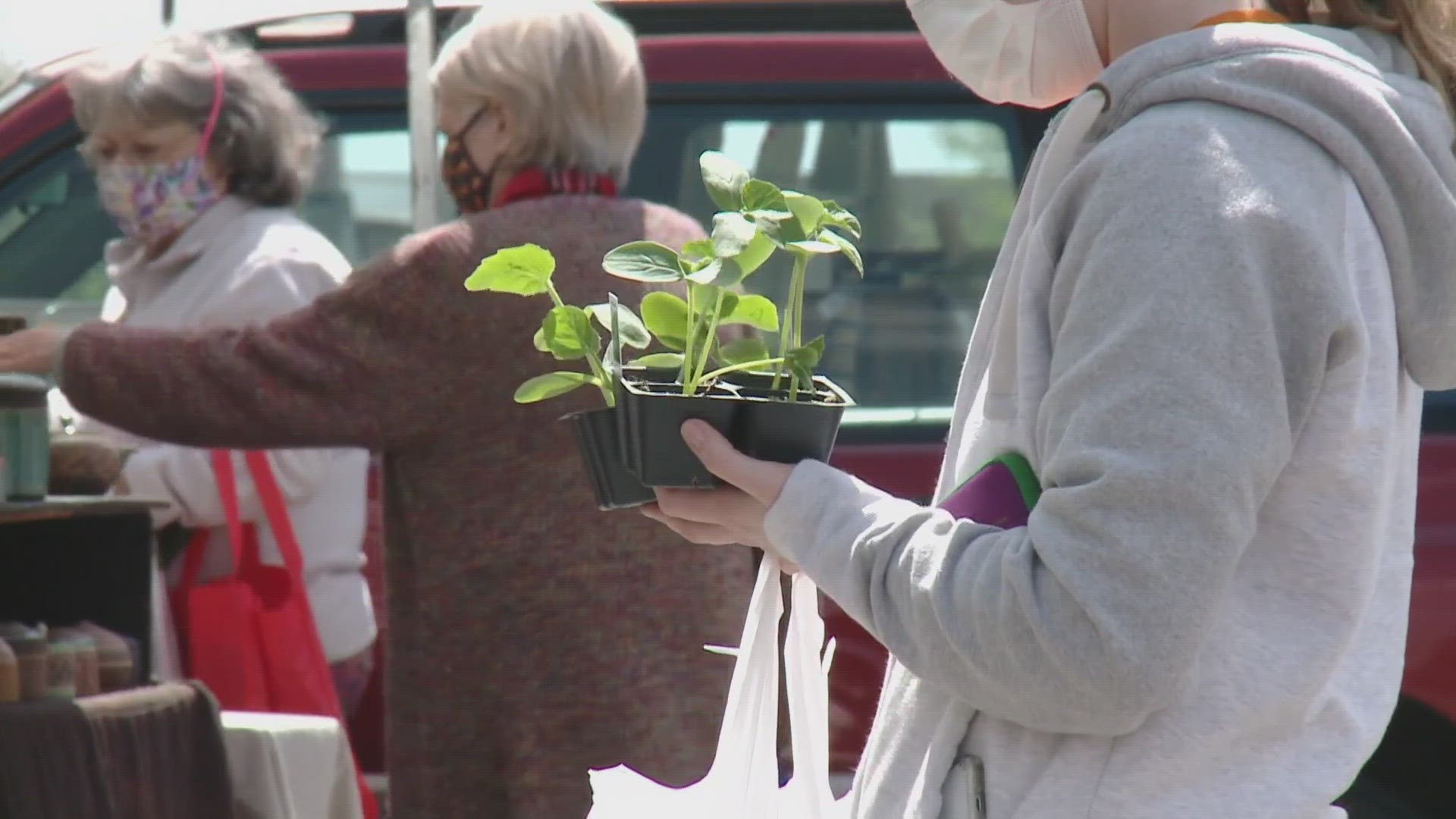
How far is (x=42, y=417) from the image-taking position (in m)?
2.35

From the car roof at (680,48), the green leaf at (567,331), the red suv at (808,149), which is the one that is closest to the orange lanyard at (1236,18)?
the green leaf at (567,331)

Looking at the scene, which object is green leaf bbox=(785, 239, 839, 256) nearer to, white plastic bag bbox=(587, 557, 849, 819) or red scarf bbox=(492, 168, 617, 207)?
white plastic bag bbox=(587, 557, 849, 819)

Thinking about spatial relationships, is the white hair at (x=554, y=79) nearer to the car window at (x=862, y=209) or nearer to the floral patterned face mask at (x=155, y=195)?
the floral patterned face mask at (x=155, y=195)

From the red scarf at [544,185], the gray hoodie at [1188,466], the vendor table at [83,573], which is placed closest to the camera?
the gray hoodie at [1188,466]

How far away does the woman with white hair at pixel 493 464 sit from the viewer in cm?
229

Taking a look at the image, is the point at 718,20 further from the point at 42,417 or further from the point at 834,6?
the point at 42,417

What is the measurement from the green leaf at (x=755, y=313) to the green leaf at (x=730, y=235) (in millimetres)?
104

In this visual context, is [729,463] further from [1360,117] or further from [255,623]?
[255,623]

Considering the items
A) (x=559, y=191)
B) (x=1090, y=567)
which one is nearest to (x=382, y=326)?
(x=559, y=191)

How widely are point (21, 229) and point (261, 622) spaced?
44.9 inches

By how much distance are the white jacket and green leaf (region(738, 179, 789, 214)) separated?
1.70 metres

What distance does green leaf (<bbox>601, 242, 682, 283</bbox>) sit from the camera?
1405 mm

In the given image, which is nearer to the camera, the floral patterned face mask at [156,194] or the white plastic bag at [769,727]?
the white plastic bag at [769,727]

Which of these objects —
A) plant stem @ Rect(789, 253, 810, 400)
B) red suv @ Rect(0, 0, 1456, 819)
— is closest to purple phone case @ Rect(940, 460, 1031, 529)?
plant stem @ Rect(789, 253, 810, 400)
